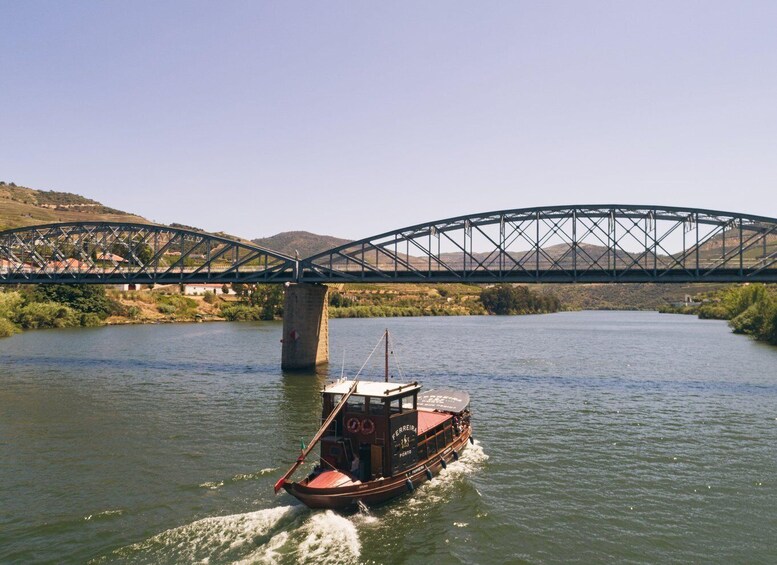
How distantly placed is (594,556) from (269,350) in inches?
2500

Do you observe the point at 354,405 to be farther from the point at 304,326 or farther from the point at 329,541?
the point at 304,326

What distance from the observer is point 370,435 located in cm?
2378

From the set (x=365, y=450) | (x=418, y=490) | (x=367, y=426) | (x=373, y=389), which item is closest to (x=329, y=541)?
(x=365, y=450)

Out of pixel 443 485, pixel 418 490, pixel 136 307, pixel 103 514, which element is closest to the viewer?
pixel 103 514

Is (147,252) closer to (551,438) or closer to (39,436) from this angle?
(39,436)

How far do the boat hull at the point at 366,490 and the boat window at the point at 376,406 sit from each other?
2.54m

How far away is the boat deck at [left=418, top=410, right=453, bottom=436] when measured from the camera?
2698 cm

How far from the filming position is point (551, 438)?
107 ft

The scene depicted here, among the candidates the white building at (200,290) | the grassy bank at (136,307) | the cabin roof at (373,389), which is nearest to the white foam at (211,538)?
the cabin roof at (373,389)

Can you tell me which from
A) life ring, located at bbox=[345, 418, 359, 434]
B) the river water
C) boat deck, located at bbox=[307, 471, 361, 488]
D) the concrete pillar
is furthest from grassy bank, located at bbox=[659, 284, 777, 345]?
boat deck, located at bbox=[307, 471, 361, 488]

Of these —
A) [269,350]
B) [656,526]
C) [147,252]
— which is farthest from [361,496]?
[147,252]

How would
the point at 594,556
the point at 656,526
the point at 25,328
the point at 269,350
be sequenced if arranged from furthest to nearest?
the point at 25,328 → the point at 269,350 → the point at 656,526 → the point at 594,556

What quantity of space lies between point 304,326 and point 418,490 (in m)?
38.9

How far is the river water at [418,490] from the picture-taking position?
64.6ft
